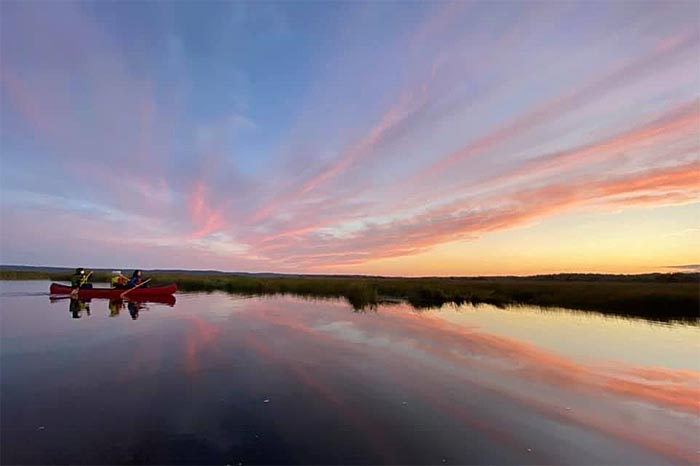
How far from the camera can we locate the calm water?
655 centimetres

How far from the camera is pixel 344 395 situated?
935 centimetres

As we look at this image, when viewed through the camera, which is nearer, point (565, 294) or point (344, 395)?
point (344, 395)

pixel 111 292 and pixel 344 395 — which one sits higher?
pixel 111 292

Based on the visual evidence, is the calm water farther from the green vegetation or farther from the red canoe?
the red canoe

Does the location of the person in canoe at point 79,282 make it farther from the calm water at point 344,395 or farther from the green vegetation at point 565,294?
the green vegetation at point 565,294

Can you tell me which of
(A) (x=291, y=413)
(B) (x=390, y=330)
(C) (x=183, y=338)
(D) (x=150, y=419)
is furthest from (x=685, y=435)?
(C) (x=183, y=338)

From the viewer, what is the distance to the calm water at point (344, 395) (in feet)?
21.5

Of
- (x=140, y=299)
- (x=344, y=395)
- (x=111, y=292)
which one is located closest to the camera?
(x=344, y=395)

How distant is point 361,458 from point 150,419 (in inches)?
165

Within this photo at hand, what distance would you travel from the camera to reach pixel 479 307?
94.9 feet

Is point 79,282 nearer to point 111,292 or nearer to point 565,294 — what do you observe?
point 111,292

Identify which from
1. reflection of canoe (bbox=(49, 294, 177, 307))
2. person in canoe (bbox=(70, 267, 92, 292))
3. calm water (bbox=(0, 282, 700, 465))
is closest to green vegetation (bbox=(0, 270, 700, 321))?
calm water (bbox=(0, 282, 700, 465))

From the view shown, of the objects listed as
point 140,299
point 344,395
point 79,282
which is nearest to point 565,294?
point 344,395

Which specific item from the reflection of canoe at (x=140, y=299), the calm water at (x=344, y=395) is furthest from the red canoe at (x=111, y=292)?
the calm water at (x=344, y=395)
